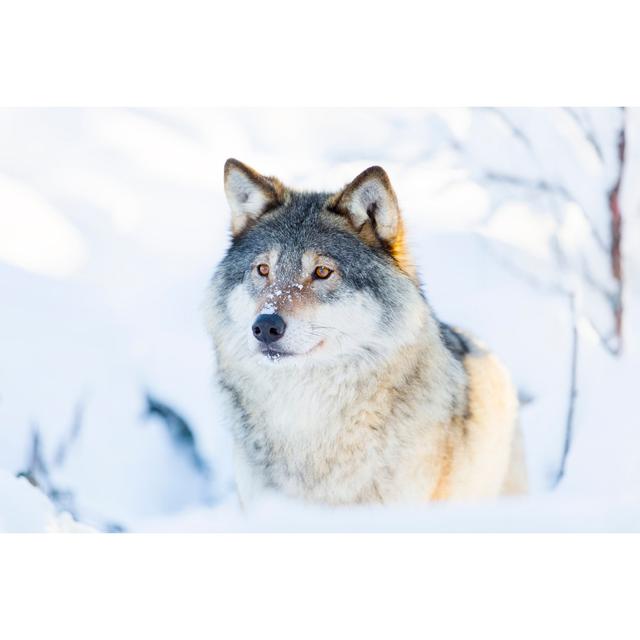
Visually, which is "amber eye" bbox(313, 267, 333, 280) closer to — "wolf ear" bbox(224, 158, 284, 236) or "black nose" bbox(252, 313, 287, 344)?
"black nose" bbox(252, 313, 287, 344)

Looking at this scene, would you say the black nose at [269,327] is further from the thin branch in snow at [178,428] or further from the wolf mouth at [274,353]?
the thin branch in snow at [178,428]

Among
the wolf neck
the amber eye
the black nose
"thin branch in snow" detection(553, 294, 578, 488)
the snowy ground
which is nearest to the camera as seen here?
the black nose

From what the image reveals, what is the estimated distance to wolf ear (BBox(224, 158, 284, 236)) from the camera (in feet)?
10.3

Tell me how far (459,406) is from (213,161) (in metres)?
1.64

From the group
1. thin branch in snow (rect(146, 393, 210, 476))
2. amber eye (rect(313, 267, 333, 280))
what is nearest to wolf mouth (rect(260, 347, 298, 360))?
amber eye (rect(313, 267, 333, 280))

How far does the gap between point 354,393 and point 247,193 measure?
0.94m

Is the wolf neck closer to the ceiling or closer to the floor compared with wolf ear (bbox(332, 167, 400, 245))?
closer to the floor

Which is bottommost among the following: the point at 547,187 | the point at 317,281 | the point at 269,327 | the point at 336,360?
the point at 336,360

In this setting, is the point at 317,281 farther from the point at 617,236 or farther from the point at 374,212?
the point at 617,236

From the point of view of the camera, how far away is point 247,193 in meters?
3.20

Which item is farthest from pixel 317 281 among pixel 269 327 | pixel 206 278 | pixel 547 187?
pixel 547 187

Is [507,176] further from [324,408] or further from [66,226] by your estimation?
[66,226]

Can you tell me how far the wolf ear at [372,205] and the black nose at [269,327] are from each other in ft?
1.77

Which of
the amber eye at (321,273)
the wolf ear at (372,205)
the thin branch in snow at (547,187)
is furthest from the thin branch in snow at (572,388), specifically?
the amber eye at (321,273)
